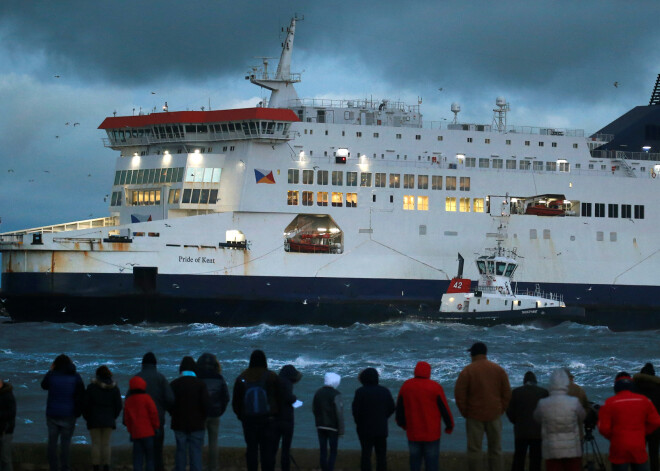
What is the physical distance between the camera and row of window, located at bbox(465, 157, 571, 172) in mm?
40281

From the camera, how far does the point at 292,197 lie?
36.9 meters

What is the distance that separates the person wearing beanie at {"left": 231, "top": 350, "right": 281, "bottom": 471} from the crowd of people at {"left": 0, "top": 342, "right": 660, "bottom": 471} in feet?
0.03

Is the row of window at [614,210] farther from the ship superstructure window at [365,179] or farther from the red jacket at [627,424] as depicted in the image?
the red jacket at [627,424]

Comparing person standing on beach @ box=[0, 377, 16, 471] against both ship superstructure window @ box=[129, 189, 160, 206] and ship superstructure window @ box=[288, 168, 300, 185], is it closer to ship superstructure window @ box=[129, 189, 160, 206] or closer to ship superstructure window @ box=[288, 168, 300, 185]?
ship superstructure window @ box=[288, 168, 300, 185]

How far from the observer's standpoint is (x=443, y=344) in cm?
3088

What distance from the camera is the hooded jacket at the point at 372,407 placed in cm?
991

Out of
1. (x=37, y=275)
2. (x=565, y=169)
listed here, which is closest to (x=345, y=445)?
(x=37, y=275)

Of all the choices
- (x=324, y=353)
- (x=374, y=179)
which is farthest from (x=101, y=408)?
(x=374, y=179)

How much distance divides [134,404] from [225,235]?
86.1ft

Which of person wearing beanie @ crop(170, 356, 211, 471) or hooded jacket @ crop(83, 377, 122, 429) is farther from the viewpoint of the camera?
hooded jacket @ crop(83, 377, 122, 429)

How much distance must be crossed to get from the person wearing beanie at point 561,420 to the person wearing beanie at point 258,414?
2.83 metres

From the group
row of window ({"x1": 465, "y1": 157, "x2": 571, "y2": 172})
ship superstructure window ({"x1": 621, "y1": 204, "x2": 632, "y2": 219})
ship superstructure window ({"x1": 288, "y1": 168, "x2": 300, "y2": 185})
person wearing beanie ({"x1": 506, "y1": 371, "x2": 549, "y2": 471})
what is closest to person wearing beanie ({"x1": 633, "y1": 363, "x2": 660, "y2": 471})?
person wearing beanie ({"x1": 506, "y1": 371, "x2": 549, "y2": 471})

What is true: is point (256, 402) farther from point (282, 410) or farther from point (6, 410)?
point (6, 410)

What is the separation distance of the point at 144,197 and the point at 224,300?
657 cm
